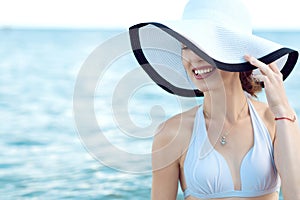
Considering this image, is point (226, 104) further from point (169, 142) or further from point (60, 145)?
point (60, 145)

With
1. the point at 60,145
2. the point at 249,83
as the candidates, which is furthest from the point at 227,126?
the point at 60,145

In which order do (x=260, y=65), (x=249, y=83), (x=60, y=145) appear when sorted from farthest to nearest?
(x=60, y=145)
(x=249, y=83)
(x=260, y=65)

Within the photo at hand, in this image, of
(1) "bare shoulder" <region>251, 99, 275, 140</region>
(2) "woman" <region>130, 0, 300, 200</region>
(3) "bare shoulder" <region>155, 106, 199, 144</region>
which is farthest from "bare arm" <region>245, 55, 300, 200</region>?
(3) "bare shoulder" <region>155, 106, 199, 144</region>

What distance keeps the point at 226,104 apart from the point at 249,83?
0.14 metres

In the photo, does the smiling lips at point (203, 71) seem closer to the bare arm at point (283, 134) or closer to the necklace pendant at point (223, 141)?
the bare arm at point (283, 134)

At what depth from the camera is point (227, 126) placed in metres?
2.22

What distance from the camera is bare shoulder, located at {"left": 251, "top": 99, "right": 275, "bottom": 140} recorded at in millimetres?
2160

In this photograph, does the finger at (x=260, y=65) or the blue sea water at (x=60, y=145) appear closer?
the finger at (x=260, y=65)

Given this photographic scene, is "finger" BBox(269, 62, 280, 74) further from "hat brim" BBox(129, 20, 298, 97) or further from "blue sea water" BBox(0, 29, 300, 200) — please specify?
"blue sea water" BBox(0, 29, 300, 200)

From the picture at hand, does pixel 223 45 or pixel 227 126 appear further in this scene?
pixel 227 126

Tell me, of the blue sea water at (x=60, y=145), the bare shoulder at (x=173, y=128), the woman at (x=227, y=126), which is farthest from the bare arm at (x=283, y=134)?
the blue sea water at (x=60, y=145)

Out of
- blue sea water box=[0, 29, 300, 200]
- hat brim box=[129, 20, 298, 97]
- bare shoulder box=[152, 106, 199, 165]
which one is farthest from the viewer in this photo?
blue sea water box=[0, 29, 300, 200]

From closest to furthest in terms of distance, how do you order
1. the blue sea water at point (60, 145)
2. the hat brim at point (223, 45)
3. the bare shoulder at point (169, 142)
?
1. the hat brim at point (223, 45)
2. the bare shoulder at point (169, 142)
3. the blue sea water at point (60, 145)

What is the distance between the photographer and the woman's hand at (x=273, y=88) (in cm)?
198
